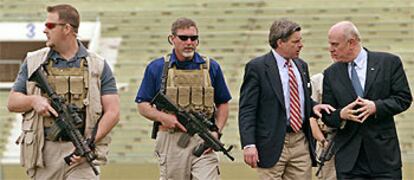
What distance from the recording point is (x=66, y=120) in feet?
25.2

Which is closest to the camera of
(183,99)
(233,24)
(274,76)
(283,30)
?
(283,30)

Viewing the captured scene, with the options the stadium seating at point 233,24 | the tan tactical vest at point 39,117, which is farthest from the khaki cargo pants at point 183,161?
the stadium seating at point 233,24

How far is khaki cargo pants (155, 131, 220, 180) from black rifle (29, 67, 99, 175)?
1199 millimetres

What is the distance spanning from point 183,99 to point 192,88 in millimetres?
120

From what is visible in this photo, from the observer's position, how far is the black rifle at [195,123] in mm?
8648

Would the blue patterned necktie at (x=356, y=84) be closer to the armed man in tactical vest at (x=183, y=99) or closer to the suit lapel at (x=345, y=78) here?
the suit lapel at (x=345, y=78)

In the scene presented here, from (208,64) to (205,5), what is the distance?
1848 centimetres

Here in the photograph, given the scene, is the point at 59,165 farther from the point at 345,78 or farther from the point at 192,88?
the point at 345,78

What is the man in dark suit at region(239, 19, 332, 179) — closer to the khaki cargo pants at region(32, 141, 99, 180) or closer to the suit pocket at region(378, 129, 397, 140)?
the suit pocket at region(378, 129, 397, 140)

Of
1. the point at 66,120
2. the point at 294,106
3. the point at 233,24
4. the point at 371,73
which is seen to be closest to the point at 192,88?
the point at 294,106

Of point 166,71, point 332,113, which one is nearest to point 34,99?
point 166,71

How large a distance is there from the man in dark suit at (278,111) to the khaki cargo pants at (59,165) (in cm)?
127

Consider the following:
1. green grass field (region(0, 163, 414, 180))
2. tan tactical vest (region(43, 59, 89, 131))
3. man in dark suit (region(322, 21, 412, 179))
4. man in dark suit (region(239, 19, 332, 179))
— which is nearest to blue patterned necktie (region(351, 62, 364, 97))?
man in dark suit (region(322, 21, 412, 179))

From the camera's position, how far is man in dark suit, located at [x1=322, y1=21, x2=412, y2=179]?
7727 millimetres
